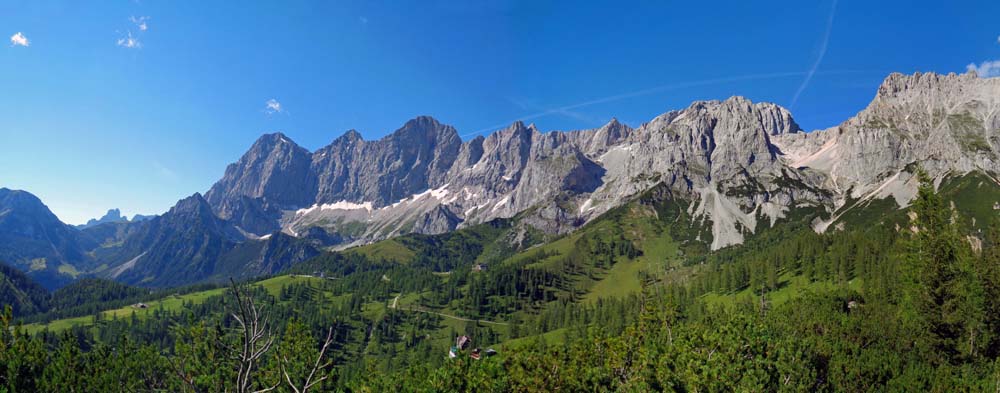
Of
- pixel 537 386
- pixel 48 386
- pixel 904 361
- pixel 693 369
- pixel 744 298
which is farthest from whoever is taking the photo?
pixel 744 298

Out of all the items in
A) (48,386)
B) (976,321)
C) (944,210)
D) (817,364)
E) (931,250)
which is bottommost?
(48,386)

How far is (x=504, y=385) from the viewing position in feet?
156

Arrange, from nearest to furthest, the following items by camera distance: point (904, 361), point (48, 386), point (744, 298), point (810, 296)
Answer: point (48, 386) < point (904, 361) < point (810, 296) < point (744, 298)

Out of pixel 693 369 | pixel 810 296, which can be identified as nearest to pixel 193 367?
pixel 693 369

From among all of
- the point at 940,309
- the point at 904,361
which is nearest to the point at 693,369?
the point at 904,361

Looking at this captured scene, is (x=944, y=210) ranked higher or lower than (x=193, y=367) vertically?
higher

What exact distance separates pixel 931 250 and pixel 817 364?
90.0ft

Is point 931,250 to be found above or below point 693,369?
above

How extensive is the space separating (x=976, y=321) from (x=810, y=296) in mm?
69663

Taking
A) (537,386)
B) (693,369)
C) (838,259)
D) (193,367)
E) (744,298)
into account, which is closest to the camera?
(693,369)

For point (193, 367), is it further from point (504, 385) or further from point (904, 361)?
point (904, 361)

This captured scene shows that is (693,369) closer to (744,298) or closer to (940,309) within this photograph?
(940,309)

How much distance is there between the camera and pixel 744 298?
195 m

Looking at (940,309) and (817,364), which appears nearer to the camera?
(817,364)
